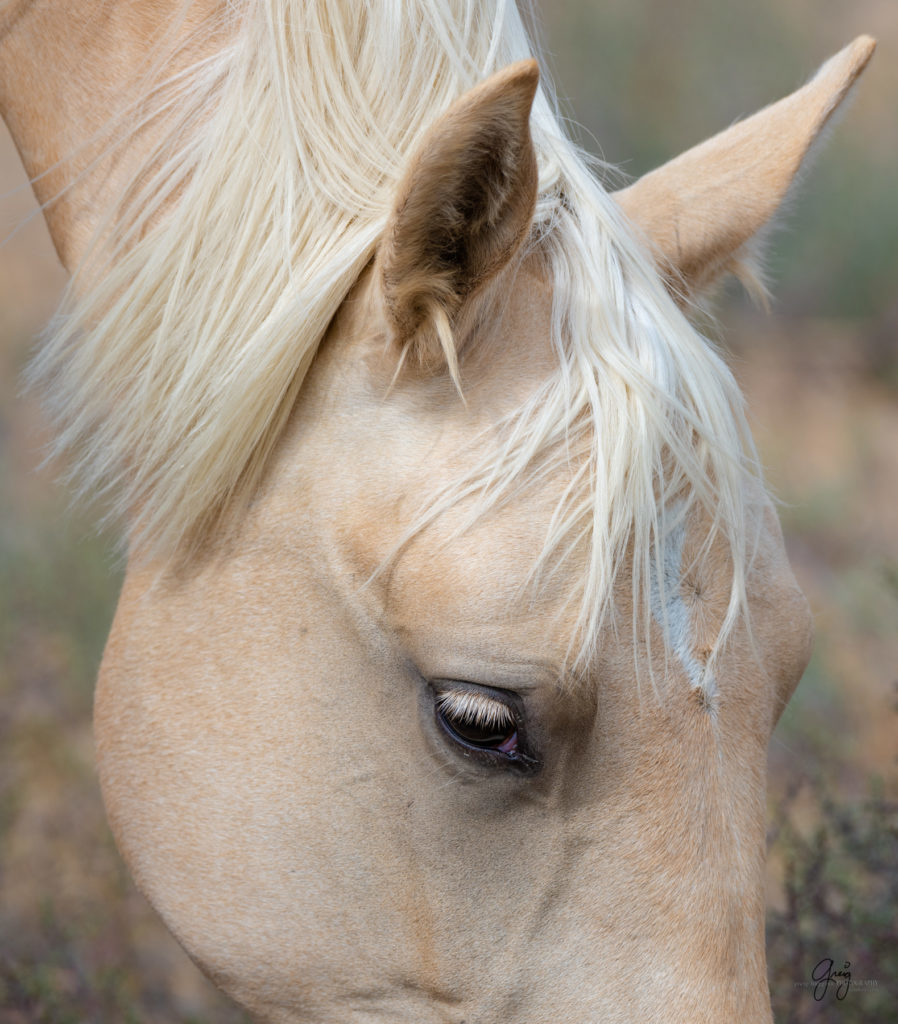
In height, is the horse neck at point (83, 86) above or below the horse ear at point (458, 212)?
above

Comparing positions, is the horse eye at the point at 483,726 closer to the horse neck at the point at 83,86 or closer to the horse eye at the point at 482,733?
the horse eye at the point at 482,733

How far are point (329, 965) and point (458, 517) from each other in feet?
1.91

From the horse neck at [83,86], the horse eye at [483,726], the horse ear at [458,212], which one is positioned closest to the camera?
the horse ear at [458,212]

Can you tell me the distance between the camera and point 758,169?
144 centimetres

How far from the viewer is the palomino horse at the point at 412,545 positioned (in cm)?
105

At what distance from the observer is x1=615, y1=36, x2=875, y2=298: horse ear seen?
4.66 feet

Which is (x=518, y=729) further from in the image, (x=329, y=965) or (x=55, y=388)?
(x=55, y=388)

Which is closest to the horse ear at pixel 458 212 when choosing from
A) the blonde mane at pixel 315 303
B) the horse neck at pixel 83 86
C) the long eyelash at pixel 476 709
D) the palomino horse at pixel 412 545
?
the palomino horse at pixel 412 545

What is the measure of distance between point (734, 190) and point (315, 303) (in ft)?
2.27

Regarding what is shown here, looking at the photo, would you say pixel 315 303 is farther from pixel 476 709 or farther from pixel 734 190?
pixel 734 190

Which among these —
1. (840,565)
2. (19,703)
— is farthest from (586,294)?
(840,565)

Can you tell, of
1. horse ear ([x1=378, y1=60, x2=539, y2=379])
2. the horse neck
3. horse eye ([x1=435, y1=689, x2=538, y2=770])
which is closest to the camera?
horse ear ([x1=378, y1=60, x2=539, y2=379])

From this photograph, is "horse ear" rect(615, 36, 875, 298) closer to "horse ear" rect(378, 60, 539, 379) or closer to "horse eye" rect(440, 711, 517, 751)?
"horse ear" rect(378, 60, 539, 379)

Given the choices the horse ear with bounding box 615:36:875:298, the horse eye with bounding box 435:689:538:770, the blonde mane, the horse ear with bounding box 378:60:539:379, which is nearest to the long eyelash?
the horse eye with bounding box 435:689:538:770
